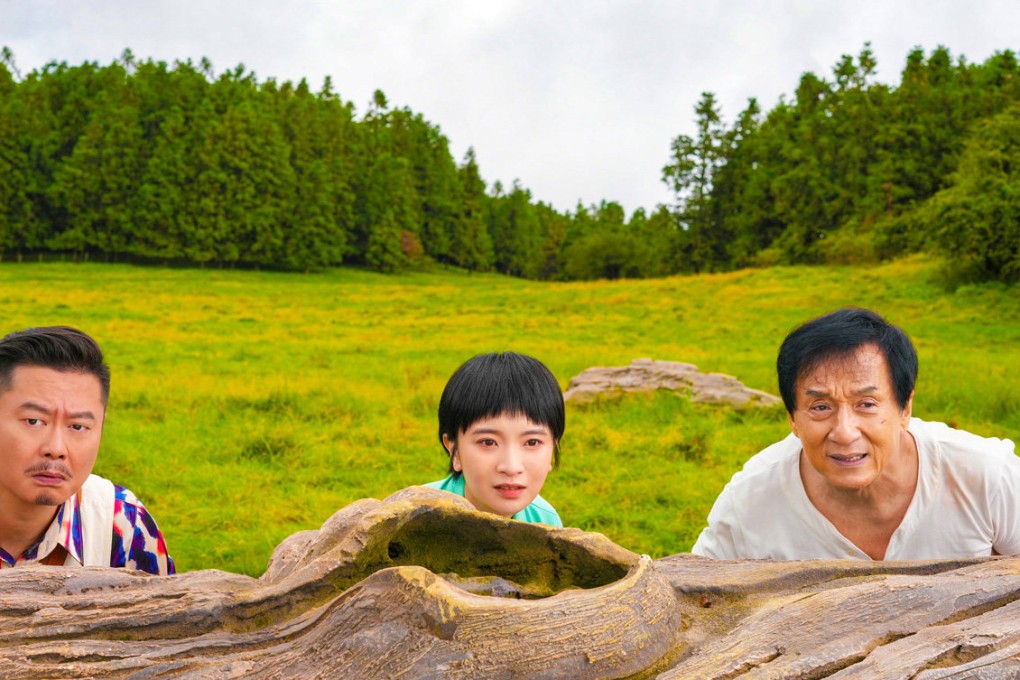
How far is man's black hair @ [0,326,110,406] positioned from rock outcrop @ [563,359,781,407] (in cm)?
832

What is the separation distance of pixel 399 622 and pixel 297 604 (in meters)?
0.41

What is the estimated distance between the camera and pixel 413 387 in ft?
39.8

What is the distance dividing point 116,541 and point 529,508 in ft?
5.55

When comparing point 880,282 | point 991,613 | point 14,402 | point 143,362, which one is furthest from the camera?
point 880,282

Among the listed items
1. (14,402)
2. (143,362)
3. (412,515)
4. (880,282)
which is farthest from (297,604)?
(880,282)

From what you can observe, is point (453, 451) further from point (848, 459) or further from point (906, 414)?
point (906, 414)

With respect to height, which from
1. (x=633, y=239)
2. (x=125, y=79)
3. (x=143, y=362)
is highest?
(x=125, y=79)

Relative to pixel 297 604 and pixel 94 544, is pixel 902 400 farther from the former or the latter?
pixel 94 544

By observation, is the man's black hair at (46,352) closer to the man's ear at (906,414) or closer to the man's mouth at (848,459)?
the man's mouth at (848,459)

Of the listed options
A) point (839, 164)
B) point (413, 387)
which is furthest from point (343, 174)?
point (413, 387)

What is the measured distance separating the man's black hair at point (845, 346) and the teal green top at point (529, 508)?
1.23 metres

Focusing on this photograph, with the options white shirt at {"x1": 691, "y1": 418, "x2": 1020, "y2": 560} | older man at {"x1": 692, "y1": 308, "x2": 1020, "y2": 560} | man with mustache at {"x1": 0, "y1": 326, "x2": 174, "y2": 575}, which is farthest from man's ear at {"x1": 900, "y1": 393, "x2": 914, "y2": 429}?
man with mustache at {"x1": 0, "y1": 326, "x2": 174, "y2": 575}

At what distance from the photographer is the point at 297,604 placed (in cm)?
225

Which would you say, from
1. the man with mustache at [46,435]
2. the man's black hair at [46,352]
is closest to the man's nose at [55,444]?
the man with mustache at [46,435]
